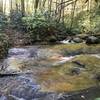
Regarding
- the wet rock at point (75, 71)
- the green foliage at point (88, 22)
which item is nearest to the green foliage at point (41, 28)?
the green foliage at point (88, 22)

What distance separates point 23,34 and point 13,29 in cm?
104

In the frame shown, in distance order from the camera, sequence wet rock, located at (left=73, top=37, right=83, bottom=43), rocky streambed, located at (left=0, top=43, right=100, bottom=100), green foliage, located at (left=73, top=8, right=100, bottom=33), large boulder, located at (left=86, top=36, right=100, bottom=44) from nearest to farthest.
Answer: rocky streambed, located at (left=0, top=43, right=100, bottom=100), large boulder, located at (left=86, top=36, right=100, bottom=44), wet rock, located at (left=73, top=37, right=83, bottom=43), green foliage, located at (left=73, top=8, right=100, bottom=33)

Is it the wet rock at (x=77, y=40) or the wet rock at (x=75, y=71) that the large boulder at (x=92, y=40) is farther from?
the wet rock at (x=75, y=71)

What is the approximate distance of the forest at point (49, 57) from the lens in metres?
6.03

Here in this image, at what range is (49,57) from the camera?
984cm

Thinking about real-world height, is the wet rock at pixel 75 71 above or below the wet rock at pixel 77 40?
below

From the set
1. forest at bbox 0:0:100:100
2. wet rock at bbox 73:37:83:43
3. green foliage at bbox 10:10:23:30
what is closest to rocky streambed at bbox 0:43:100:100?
forest at bbox 0:0:100:100

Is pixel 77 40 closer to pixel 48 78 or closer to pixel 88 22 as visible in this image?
pixel 88 22

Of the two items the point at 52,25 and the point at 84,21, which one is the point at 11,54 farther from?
the point at 84,21

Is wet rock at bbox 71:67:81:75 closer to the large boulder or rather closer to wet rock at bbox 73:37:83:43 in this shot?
the large boulder

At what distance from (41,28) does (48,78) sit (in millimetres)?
7065

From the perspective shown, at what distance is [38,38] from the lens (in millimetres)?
13539

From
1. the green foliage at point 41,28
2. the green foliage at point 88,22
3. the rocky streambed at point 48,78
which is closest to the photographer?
the rocky streambed at point 48,78

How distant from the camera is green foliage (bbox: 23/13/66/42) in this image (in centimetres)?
1360
